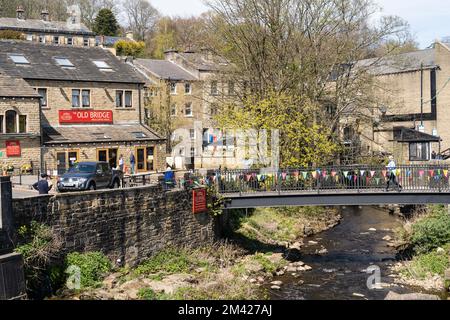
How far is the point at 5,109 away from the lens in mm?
32281

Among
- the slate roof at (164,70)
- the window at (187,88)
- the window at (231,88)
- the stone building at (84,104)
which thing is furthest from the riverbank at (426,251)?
the slate roof at (164,70)

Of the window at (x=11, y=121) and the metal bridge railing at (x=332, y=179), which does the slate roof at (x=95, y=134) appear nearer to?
the window at (x=11, y=121)

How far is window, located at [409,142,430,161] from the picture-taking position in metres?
41.0

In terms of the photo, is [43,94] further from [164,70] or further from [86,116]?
[164,70]

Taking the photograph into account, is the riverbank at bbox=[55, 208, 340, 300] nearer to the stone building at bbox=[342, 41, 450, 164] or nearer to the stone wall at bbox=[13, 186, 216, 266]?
the stone wall at bbox=[13, 186, 216, 266]

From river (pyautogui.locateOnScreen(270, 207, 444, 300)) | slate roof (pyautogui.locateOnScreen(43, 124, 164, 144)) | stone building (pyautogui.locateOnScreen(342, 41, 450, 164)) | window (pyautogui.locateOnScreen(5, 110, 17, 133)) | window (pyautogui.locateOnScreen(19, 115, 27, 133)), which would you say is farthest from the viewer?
stone building (pyautogui.locateOnScreen(342, 41, 450, 164))

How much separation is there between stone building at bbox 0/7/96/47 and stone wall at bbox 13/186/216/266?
5665 cm

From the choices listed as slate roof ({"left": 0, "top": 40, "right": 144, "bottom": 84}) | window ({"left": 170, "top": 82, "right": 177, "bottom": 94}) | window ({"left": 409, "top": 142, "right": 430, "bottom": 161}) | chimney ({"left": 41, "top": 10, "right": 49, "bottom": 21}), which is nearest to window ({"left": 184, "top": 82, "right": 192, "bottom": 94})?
window ({"left": 170, "top": 82, "right": 177, "bottom": 94})

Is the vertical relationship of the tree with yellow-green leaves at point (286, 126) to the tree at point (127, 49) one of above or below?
below

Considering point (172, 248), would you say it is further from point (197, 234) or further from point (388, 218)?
point (388, 218)

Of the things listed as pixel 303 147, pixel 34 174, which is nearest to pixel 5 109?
pixel 34 174

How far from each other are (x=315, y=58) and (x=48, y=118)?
55.3 feet

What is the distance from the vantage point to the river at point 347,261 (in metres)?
24.2

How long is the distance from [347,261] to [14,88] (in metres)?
19.9
